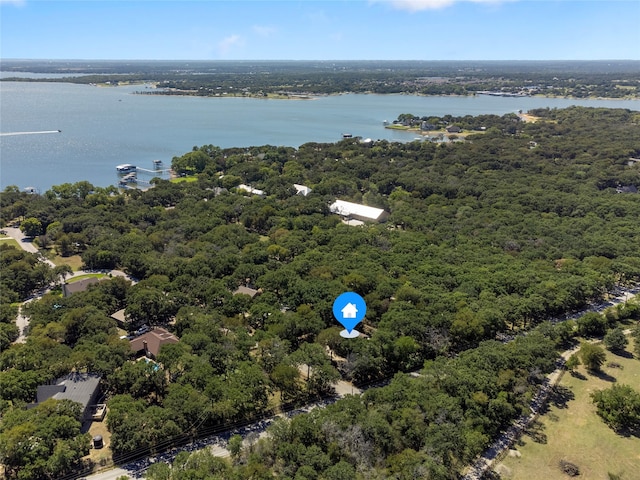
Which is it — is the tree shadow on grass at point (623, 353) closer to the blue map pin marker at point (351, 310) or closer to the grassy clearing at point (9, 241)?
the blue map pin marker at point (351, 310)

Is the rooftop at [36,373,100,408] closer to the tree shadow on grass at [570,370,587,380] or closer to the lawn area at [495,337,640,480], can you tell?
the lawn area at [495,337,640,480]

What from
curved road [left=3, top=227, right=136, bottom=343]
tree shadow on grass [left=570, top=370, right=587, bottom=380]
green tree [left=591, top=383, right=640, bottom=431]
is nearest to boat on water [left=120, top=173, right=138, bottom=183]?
curved road [left=3, top=227, right=136, bottom=343]

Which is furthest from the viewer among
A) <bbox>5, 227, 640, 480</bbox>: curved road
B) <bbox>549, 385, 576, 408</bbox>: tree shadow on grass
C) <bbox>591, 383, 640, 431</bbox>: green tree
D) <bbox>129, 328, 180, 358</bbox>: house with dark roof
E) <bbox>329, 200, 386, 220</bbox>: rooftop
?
<bbox>329, 200, 386, 220</bbox>: rooftop

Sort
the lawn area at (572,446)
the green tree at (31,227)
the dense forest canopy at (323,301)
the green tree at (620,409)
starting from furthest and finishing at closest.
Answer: the green tree at (31,227) → the green tree at (620,409) → the lawn area at (572,446) → the dense forest canopy at (323,301)

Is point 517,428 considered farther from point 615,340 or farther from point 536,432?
point 615,340

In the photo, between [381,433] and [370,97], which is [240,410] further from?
[370,97]

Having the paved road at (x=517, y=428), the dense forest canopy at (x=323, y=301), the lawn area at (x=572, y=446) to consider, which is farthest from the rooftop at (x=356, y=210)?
the lawn area at (x=572, y=446)
